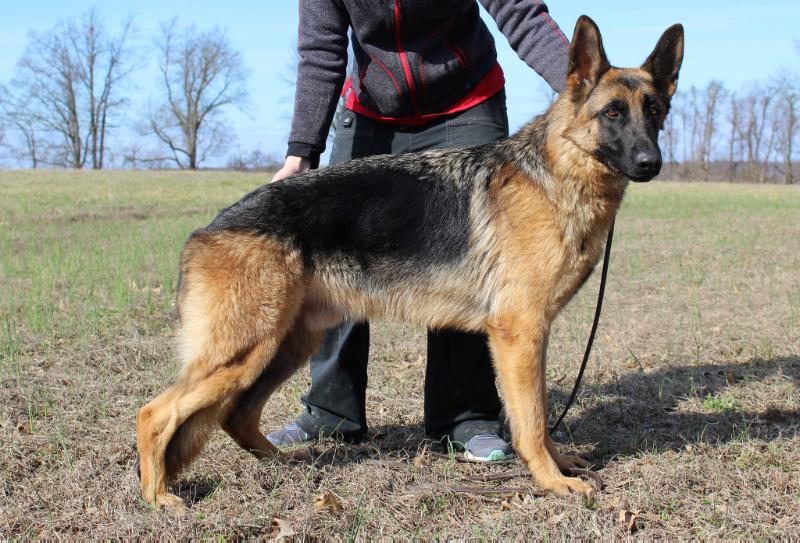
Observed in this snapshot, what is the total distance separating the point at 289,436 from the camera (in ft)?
14.0

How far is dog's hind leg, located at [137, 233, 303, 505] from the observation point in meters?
3.29

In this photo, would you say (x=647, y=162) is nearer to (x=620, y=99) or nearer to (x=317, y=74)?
(x=620, y=99)

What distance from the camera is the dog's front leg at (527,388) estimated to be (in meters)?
3.44

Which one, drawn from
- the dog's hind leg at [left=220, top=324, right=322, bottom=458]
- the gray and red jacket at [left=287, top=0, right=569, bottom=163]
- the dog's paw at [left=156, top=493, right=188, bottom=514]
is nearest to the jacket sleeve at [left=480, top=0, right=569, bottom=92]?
the gray and red jacket at [left=287, top=0, right=569, bottom=163]

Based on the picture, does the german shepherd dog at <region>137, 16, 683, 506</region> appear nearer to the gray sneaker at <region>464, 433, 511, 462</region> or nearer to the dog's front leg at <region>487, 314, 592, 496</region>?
the dog's front leg at <region>487, 314, 592, 496</region>

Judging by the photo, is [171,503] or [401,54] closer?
[171,503]

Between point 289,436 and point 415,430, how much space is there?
2.75ft

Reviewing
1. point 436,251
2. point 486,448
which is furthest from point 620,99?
point 486,448

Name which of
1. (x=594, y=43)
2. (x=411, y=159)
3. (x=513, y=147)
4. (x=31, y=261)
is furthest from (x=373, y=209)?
(x=31, y=261)

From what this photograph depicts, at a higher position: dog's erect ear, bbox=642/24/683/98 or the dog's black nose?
dog's erect ear, bbox=642/24/683/98

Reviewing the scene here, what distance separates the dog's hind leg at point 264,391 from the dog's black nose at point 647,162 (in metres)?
1.96

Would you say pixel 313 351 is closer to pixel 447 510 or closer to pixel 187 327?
pixel 187 327

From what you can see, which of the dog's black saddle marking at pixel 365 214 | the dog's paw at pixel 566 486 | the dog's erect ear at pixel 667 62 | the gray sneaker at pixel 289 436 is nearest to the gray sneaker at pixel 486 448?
the dog's paw at pixel 566 486

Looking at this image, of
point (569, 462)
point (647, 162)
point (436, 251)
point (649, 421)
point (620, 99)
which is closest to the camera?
point (647, 162)
